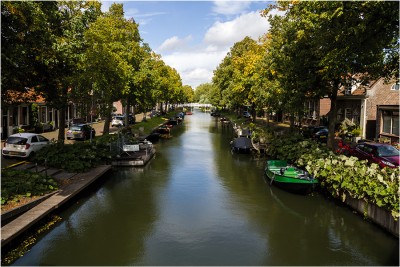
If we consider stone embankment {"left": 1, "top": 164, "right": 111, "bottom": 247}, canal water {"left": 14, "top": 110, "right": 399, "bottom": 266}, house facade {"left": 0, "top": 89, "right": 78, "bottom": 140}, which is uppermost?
house facade {"left": 0, "top": 89, "right": 78, "bottom": 140}

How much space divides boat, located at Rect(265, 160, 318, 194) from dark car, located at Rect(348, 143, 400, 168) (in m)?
4.83

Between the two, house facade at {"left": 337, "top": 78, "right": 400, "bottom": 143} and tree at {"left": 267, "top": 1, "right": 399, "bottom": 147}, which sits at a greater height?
tree at {"left": 267, "top": 1, "right": 399, "bottom": 147}

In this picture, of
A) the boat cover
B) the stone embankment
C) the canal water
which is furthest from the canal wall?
the boat cover

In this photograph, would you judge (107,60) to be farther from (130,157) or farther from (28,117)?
(28,117)

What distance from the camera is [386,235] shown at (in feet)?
46.6

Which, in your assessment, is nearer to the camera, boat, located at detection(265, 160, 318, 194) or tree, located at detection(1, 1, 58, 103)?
tree, located at detection(1, 1, 58, 103)

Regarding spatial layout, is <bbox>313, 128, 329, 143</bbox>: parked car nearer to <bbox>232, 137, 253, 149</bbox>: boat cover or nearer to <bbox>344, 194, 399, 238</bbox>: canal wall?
<bbox>232, 137, 253, 149</bbox>: boat cover

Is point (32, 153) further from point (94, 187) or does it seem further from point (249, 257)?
point (249, 257)

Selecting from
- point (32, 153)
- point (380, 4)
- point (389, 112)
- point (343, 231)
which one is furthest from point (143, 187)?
point (389, 112)

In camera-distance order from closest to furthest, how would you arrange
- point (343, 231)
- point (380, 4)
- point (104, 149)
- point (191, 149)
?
point (380, 4) → point (343, 231) → point (104, 149) → point (191, 149)

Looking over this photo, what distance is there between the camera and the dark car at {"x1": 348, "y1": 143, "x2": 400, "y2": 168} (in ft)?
67.8

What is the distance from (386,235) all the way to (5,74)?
17.4 metres

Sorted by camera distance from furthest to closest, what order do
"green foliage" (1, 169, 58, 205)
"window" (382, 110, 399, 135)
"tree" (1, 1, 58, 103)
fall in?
"window" (382, 110, 399, 135) → "green foliage" (1, 169, 58, 205) → "tree" (1, 1, 58, 103)

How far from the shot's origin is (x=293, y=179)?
1988 centimetres
